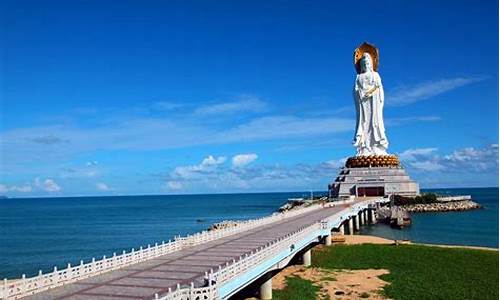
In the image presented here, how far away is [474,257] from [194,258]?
2047 cm

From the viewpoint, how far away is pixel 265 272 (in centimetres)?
2247

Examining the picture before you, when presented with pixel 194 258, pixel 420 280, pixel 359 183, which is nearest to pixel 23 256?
pixel 194 258

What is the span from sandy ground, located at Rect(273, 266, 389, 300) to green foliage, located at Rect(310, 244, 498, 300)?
2.44 feet

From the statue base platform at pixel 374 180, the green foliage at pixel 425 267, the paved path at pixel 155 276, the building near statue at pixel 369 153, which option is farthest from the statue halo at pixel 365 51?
the paved path at pixel 155 276

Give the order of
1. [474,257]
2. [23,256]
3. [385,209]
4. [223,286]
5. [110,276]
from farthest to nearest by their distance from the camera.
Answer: [385,209], [23,256], [474,257], [110,276], [223,286]

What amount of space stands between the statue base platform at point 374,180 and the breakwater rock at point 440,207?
10.1 feet

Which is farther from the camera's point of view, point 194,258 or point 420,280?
point 420,280

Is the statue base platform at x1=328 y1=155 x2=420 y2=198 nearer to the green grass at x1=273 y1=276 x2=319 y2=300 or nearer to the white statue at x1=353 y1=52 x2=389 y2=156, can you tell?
the white statue at x1=353 y1=52 x2=389 y2=156

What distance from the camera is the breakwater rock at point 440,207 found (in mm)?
82438

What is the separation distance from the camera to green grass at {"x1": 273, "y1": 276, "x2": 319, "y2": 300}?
24.4m

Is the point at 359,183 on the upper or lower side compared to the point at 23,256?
upper

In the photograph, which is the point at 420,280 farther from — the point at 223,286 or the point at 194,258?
the point at 223,286

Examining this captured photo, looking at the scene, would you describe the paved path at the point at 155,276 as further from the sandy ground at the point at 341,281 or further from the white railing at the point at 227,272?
the sandy ground at the point at 341,281

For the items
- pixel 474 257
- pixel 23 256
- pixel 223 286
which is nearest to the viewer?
pixel 223 286
